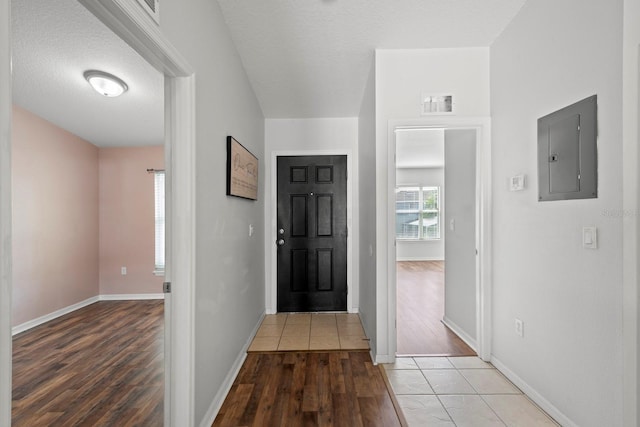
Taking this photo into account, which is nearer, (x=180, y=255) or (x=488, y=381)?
(x=180, y=255)

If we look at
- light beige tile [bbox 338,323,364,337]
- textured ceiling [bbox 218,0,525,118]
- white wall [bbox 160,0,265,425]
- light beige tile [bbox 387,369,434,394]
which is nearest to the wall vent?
white wall [bbox 160,0,265,425]

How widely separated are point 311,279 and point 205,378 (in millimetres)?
2398

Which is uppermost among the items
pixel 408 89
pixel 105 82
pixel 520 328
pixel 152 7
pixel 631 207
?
pixel 105 82

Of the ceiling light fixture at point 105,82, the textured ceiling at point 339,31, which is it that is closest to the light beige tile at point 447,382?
the textured ceiling at point 339,31

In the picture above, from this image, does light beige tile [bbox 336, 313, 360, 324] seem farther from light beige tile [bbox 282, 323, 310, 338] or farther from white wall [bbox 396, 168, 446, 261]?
white wall [bbox 396, 168, 446, 261]

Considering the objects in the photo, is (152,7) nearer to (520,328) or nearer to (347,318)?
(520,328)

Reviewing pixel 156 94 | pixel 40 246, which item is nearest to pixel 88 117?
pixel 156 94

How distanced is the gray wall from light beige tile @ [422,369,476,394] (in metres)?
0.59

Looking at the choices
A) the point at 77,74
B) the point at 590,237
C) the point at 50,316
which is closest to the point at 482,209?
the point at 590,237

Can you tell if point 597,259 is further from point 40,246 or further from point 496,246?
point 40,246

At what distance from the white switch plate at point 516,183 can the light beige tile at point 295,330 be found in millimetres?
2334

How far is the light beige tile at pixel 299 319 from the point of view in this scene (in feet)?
12.3

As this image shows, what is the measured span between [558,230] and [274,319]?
304 cm

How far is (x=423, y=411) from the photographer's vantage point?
79.7 inches
